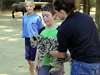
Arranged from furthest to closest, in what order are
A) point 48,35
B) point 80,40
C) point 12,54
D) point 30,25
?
point 12,54
point 30,25
point 48,35
point 80,40

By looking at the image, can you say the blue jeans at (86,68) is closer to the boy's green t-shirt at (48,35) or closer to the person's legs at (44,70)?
the boy's green t-shirt at (48,35)

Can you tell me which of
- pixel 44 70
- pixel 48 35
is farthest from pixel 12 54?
pixel 48 35

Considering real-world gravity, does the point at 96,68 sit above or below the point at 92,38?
below

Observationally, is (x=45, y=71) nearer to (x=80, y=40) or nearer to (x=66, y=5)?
(x=80, y=40)

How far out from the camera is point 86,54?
4.48m

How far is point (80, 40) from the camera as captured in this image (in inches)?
176

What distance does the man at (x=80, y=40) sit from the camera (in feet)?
14.6

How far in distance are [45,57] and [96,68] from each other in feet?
4.70

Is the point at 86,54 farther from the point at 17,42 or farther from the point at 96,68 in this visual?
the point at 17,42

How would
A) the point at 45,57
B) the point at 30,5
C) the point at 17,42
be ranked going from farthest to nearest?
the point at 17,42 → the point at 30,5 → the point at 45,57

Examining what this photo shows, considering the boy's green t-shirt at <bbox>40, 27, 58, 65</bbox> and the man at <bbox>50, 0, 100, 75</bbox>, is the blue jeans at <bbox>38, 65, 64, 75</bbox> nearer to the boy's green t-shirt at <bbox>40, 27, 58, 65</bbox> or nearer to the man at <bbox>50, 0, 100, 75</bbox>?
the boy's green t-shirt at <bbox>40, 27, 58, 65</bbox>

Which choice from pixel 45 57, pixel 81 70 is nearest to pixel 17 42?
pixel 45 57

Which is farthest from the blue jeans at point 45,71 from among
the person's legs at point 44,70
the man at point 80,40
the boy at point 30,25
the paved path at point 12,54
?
the paved path at point 12,54

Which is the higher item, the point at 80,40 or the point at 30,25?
the point at 80,40
